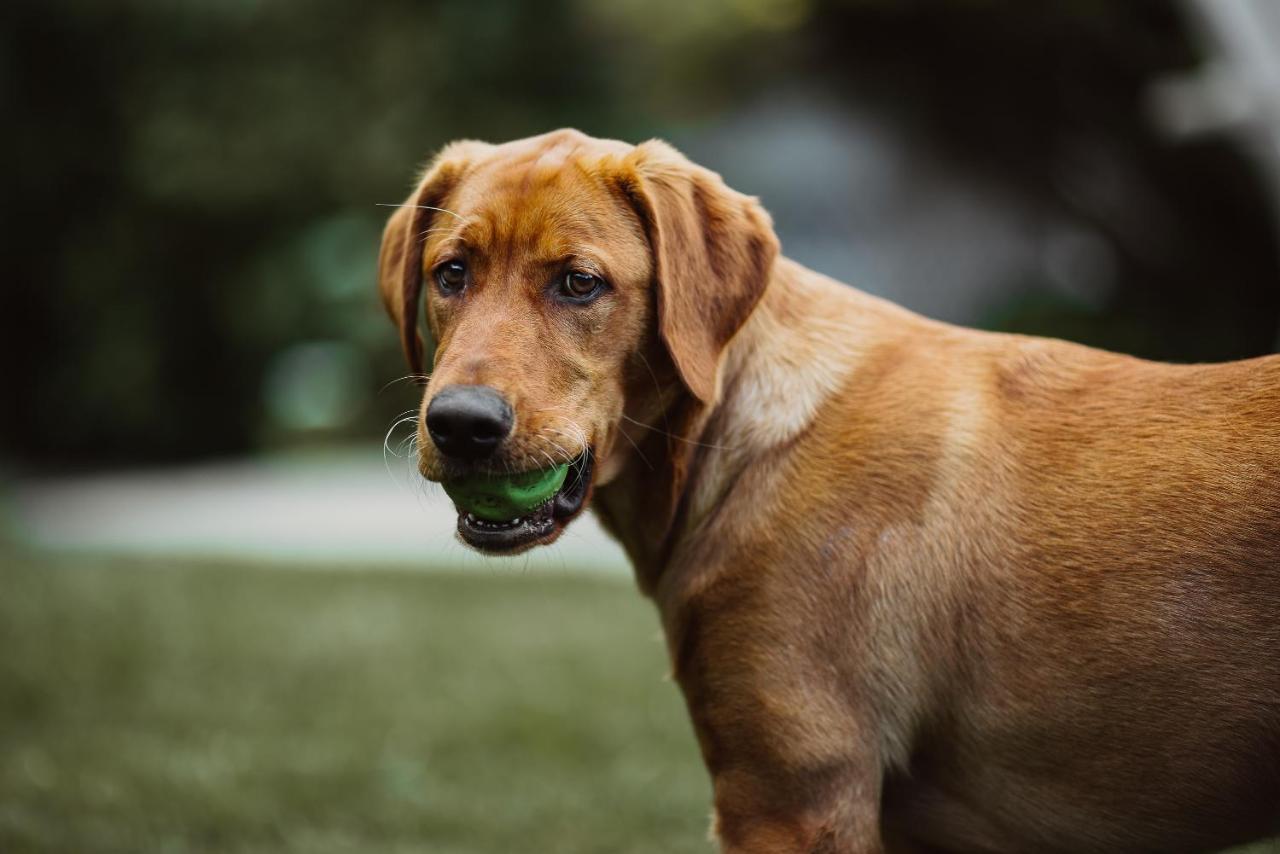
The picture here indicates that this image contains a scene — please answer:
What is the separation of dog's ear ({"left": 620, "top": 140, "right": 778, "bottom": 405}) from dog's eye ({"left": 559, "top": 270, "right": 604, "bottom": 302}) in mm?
170

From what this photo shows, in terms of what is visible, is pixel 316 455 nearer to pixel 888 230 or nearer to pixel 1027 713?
pixel 888 230

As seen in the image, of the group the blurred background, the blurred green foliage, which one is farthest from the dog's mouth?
the blurred green foliage

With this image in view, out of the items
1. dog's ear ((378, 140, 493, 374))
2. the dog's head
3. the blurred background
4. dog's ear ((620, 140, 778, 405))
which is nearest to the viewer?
the dog's head

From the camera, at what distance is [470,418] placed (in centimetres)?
289

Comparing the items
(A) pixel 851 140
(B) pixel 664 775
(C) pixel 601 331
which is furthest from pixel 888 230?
(C) pixel 601 331

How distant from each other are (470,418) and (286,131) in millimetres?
15164

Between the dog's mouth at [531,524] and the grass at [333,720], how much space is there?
1872mm

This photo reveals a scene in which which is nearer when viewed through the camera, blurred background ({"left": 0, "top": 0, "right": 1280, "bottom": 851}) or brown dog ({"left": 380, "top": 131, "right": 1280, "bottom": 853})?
brown dog ({"left": 380, "top": 131, "right": 1280, "bottom": 853})

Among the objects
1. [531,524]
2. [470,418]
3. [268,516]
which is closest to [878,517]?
[531,524]

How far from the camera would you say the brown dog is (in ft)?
9.27

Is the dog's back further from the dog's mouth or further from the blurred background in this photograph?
the blurred background

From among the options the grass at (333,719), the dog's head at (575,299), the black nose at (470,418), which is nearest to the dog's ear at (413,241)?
the dog's head at (575,299)

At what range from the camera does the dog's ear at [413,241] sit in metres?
3.56

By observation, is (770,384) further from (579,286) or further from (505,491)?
(505,491)
